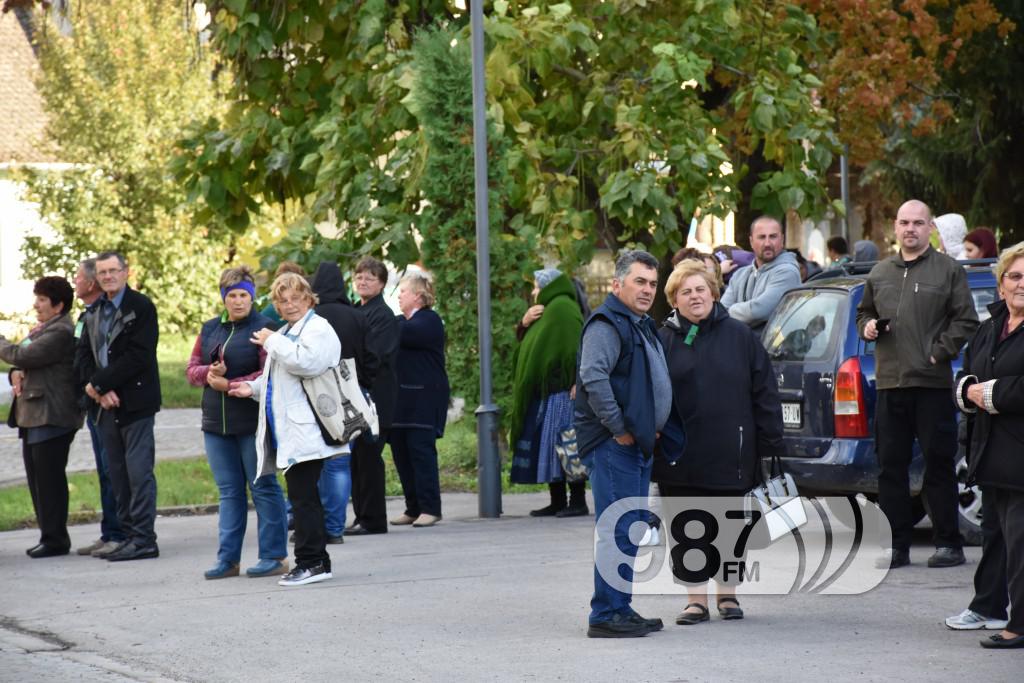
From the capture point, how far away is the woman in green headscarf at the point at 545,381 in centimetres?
1244

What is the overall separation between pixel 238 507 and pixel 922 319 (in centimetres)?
407

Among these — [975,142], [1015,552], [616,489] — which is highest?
[975,142]

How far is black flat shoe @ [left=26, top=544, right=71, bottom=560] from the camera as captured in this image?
451 inches

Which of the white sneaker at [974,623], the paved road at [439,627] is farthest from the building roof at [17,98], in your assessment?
the white sneaker at [974,623]

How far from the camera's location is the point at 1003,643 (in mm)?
7387

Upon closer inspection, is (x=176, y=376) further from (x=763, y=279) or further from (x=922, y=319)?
(x=922, y=319)

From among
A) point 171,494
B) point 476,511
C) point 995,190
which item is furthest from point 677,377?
point 995,190

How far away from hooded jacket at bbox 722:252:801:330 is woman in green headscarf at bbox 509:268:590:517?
3.80 ft

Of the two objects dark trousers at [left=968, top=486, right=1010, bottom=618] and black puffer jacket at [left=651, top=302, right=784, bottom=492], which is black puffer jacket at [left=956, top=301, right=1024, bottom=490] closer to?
dark trousers at [left=968, top=486, right=1010, bottom=618]

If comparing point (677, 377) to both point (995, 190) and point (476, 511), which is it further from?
point (995, 190)

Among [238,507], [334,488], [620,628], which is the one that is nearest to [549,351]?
[334,488]

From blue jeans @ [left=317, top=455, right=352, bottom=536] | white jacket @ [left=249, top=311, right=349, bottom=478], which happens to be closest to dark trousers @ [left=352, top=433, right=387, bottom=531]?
blue jeans @ [left=317, top=455, right=352, bottom=536]

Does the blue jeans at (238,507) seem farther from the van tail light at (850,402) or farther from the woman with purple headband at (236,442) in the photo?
the van tail light at (850,402)

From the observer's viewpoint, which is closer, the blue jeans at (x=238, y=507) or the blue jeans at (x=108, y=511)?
the blue jeans at (x=238, y=507)
